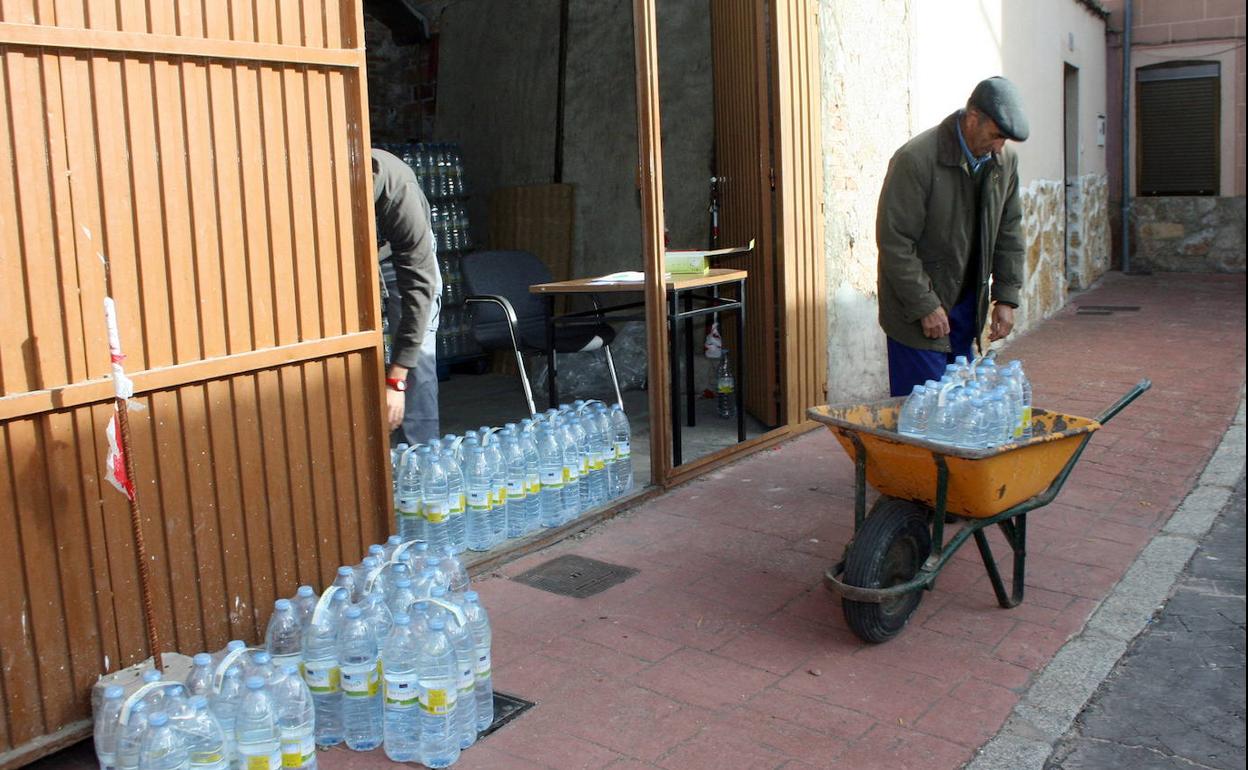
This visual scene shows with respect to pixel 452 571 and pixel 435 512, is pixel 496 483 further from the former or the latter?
pixel 452 571

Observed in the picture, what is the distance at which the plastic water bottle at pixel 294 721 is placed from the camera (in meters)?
3.29

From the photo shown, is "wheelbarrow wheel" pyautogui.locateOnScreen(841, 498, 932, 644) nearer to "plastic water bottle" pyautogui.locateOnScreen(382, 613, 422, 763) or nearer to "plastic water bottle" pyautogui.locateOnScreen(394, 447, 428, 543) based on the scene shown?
"plastic water bottle" pyautogui.locateOnScreen(382, 613, 422, 763)

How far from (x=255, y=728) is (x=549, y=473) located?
256 cm

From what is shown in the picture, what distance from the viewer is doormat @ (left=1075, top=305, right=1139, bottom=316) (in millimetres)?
13242

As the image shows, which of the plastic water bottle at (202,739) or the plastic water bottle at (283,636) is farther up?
the plastic water bottle at (283,636)

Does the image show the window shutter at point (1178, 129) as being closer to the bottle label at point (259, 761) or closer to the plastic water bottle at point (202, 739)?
the bottle label at point (259, 761)

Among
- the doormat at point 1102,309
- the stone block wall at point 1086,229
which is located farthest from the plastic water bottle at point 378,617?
the stone block wall at point 1086,229

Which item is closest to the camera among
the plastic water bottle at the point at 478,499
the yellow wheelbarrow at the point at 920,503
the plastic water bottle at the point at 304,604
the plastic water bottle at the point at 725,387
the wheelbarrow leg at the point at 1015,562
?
the plastic water bottle at the point at 304,604

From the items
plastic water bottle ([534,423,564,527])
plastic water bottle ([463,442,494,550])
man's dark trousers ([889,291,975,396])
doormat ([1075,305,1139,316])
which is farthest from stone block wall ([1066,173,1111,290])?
plastic water bottle ([463,442,494,550])

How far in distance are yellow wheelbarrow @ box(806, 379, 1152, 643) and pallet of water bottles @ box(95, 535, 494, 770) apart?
4.52 ft

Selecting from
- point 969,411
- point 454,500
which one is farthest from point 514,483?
point 969,411

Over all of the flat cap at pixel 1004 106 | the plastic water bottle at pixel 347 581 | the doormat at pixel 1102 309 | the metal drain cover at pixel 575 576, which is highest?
the flat cap at pixel 1004 106

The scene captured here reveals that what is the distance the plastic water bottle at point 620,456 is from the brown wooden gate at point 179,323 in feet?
5.93

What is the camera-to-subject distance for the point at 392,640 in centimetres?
347
